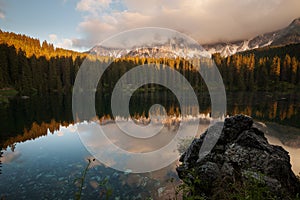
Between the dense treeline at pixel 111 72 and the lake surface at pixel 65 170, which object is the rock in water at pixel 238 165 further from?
the dense treeline at pixel 111 72

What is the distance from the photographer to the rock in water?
690cm

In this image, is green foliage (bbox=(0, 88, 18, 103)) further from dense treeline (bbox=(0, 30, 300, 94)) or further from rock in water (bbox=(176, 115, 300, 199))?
rock in water (bbox=(176, 115, 300, 199))

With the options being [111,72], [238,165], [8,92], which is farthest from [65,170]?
[111,72]

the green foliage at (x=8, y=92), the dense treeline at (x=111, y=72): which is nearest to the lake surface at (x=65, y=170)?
the green foliage at (x=8, y=92)

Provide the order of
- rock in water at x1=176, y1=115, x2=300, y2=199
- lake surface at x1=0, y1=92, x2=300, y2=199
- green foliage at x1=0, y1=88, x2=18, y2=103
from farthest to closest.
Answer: green foliage at x1=0, y1=88, x2=18, y2=103 < lake surface at x1=0, y1=92, x2=300, y2=199 < rock in water at x1=176, y1=115, x2=300, y2=199

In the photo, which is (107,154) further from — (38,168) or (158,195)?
(158,195)

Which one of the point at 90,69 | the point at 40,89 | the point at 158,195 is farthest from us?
the point at 90,69

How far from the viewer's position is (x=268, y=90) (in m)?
81.1

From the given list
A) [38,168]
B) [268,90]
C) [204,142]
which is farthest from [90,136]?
[268,90]

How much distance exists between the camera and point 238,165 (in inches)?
340

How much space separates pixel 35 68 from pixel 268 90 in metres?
94.2

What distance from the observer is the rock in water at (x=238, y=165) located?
22.6 feet

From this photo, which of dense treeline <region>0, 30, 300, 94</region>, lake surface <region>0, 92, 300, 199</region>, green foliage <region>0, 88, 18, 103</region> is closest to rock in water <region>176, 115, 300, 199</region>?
lake surface <region>0, 92, 300, 199</region>

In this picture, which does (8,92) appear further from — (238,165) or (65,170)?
(238,165)
